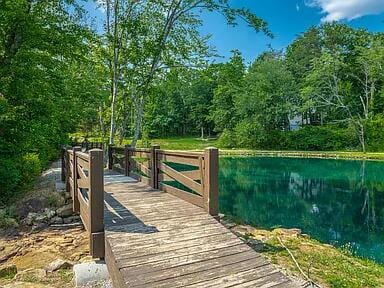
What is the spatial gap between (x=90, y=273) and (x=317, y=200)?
10.8 metres

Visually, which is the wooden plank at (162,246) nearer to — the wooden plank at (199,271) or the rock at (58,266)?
the wooden plank at (199,271)

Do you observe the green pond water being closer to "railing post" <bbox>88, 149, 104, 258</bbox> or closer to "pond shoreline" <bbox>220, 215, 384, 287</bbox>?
"pond shoreline" <bbox>220, 215, 384, 287</bbox>

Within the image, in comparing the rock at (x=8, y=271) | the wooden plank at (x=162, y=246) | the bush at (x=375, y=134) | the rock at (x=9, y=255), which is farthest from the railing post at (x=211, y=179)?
the bush at (x=375, y=134)

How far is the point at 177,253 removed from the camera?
3121mm

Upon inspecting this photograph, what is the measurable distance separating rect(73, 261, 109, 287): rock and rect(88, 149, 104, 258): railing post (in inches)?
8.3

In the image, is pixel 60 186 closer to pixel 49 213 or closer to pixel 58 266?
pixel 49 213

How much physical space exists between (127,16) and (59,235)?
790cm

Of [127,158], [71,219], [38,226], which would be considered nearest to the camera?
[38,226]

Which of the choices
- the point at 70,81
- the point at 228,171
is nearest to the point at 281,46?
the point at 228,171

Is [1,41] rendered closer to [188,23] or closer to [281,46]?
[188,23]

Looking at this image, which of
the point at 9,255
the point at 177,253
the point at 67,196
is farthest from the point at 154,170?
the point at 177,253

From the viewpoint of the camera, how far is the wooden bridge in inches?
108

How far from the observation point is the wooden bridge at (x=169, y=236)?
2.75m

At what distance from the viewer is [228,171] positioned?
2055 cm
